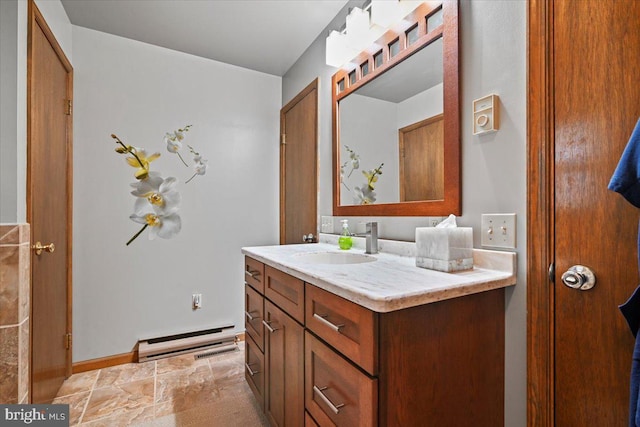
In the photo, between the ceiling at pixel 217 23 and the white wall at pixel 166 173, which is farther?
the white wall at pixel 166 173

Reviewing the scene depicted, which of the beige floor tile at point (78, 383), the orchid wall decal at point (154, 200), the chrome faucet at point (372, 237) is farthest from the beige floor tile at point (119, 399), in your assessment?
the orchid wall decal at point (154, 200)

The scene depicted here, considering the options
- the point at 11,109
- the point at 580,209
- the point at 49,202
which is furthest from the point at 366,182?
the point at 49,202

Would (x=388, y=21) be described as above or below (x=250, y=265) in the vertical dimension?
above

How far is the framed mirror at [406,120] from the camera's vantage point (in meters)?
1.22

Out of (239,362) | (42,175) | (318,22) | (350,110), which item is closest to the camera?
(42,175)

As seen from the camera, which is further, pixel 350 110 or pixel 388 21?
pixel 350 110

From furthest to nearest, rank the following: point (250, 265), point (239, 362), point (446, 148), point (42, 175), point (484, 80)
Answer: point (239, 362)
point (250, 265)
point (42, 175)
point (446, 148)
point (484, 80)

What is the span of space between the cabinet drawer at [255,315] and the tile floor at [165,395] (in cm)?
43

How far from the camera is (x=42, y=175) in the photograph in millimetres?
1606

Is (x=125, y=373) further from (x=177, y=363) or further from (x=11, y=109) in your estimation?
(x=11, y=109)

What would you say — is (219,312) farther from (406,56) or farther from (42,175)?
(406,56)

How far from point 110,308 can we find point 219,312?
0.77 m

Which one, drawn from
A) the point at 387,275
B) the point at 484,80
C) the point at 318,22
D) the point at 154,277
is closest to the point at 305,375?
the point at 387,275

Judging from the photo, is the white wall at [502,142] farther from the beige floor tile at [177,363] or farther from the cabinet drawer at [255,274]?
the beige floor tile at [177,363]
